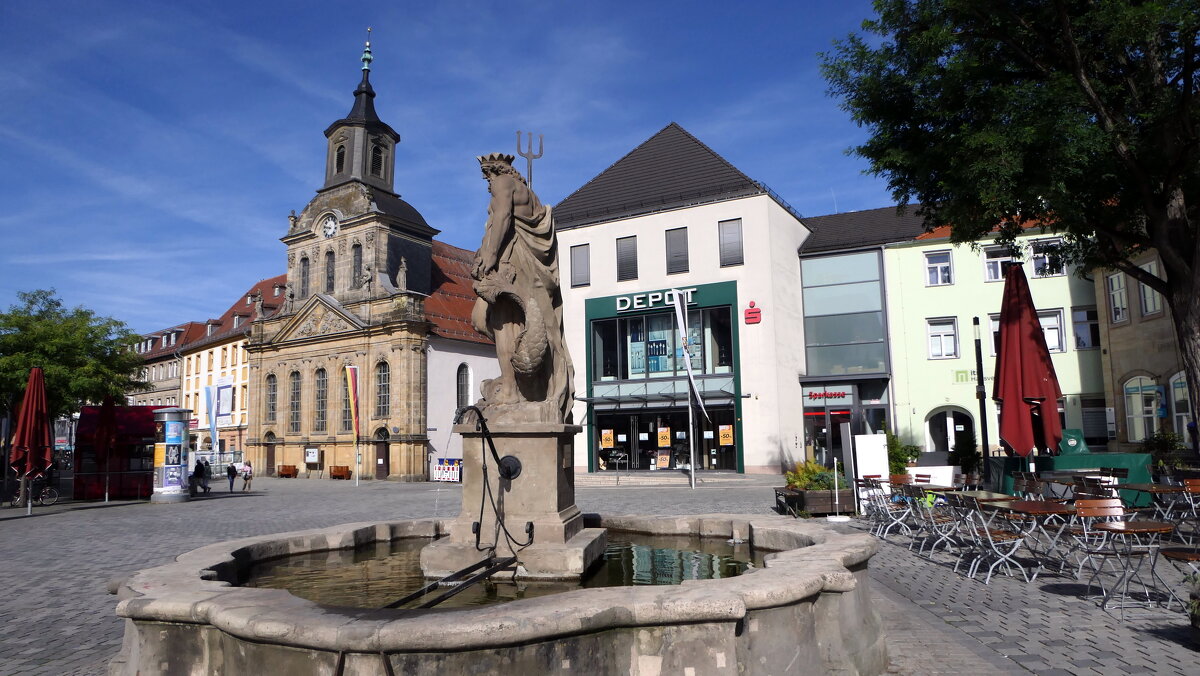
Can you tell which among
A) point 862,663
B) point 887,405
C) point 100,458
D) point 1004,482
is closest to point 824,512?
point 1004,482

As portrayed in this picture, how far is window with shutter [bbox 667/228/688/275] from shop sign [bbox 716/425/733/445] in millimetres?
6633

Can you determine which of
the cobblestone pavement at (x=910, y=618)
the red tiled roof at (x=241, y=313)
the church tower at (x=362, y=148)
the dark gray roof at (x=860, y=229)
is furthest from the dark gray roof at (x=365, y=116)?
the cobblestone pavement at (x=910, y=618)

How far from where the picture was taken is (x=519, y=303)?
6.44 m

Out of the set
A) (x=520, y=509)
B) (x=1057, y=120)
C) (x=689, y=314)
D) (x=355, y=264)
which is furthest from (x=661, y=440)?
(x=520, y=509)

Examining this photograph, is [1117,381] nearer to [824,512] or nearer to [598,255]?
[824,512]

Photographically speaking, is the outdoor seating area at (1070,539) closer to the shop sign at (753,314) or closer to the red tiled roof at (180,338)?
the shop sign at (753,314)

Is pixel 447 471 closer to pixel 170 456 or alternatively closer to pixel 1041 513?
pixel 170 456

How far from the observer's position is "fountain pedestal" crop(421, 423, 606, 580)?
591 cm

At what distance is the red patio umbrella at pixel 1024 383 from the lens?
39.2ft

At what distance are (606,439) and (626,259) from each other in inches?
306

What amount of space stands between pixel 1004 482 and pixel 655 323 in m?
18.8

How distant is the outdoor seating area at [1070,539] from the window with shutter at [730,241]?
18395 millimetres

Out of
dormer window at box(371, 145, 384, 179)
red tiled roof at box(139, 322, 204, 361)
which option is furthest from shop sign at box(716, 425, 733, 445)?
red tiled roof at box(139, 322, 204, 361)

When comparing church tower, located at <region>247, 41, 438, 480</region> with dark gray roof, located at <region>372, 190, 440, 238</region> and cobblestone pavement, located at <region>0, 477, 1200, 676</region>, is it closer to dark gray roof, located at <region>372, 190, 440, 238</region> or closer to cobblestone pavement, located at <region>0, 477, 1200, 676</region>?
dark gray roof, located at <region>372, 190, 440, 238</region>
